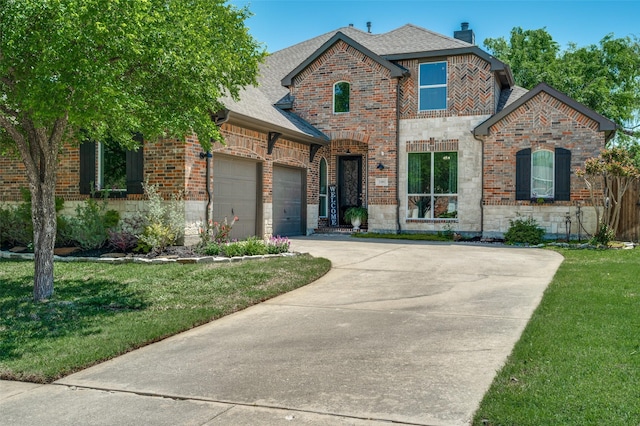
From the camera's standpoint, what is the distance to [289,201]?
1881 centimetres

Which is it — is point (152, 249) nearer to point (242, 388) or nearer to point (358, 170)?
point (242, 388)

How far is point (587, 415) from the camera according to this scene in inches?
156

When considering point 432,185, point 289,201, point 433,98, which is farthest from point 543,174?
point 289,201

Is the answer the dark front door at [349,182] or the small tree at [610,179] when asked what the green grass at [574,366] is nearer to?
the small tree at [610,179]

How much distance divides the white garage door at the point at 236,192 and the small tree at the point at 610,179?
9.03 metres

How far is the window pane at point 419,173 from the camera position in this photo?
1961cm

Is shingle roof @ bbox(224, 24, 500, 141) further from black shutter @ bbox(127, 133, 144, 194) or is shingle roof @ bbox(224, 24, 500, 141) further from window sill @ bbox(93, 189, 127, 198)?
window sill @ bbox(93, 189, 127, 198)

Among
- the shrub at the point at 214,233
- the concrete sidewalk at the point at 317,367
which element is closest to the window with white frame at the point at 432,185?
the shrub at the point at 214,233

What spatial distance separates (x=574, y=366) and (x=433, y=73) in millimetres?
15777

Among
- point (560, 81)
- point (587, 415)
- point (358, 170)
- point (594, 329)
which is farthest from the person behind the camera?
point (560, 81)

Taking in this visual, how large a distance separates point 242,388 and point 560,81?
2747 centimetres

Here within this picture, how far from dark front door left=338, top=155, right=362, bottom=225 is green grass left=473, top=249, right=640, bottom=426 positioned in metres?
12.9

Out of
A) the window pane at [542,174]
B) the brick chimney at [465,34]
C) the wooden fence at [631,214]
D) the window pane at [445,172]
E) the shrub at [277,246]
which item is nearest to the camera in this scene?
the shrub at [277,246]

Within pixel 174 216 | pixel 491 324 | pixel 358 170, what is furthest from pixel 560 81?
pixel 491 324
